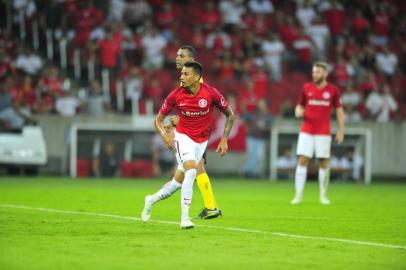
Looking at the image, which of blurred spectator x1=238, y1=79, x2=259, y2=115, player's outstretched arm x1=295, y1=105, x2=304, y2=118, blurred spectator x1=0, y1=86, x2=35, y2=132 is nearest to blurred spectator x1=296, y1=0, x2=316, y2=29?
blurred spectator x1=238, y1=79, x2=259, y2=115

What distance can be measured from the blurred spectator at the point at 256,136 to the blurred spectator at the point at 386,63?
544cm

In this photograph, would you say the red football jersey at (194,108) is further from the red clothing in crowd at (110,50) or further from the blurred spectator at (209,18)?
the blurred spectator at (209,18)

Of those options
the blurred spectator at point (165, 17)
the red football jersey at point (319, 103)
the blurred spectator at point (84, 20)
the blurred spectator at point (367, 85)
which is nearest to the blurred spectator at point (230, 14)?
the blurred spectator at point (165, 17)

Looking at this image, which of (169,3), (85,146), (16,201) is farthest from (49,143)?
(16,201)

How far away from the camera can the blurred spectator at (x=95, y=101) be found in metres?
27.9

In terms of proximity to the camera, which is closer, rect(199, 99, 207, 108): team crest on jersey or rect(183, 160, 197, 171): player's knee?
rect(183, 160, 197, 171): player's knee

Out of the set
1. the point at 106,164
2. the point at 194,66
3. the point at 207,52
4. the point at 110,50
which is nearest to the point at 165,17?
the point at 207,52

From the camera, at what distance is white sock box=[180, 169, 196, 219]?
39.5 ft

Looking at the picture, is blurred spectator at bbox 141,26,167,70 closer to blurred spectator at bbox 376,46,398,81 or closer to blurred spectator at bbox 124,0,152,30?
blurred spectator at bbox 124,0,152,30

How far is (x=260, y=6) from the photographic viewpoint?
1284 inches

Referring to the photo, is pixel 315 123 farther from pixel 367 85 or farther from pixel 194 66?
pixel 367 85

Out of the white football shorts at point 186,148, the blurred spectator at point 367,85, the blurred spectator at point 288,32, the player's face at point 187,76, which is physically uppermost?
the blurred spectator at point 288,32

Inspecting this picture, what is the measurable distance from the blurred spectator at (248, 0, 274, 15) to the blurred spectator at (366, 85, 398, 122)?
4774 mm

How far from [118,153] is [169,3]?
6235 mm
